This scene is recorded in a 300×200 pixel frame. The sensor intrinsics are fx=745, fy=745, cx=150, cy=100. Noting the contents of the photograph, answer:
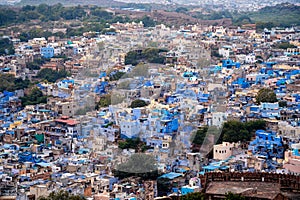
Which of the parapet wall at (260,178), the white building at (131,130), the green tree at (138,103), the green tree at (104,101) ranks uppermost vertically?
the parapet wall at (260,178)

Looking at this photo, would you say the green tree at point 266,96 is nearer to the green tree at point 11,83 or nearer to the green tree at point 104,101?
the green tree at point 104,101

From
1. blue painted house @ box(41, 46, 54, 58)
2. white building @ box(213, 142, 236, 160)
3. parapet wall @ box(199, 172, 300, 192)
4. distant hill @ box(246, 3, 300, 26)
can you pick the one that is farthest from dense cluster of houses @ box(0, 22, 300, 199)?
distant hill @ box(246, 3, 300, 26)

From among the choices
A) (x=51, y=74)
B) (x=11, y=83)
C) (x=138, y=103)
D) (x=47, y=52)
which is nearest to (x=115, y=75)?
(x=11, y=83)

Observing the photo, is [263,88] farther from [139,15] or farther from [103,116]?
[139,15]

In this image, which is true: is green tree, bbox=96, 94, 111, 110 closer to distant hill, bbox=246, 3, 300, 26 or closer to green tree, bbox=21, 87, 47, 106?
green tree, bbox=21, 87, 47, 106

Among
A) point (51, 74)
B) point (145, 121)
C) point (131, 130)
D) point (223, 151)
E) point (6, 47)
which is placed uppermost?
point (145, 121)

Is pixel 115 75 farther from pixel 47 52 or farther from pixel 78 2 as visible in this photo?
pixel 78 2

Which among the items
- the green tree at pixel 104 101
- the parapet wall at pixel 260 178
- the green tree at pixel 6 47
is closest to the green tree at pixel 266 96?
the green tree at pixel 104 101

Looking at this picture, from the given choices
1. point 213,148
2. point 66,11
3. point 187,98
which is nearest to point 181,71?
point 187,98
